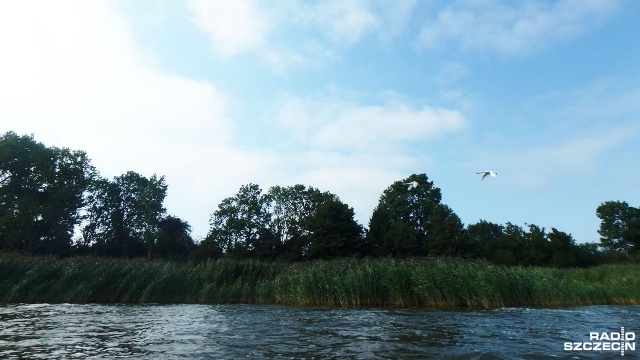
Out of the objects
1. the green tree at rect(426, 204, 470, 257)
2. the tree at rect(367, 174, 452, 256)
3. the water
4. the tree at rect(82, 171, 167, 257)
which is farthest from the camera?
the tree at rect(82, 171, 167, 257)

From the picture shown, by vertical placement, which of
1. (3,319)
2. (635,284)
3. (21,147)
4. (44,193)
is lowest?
(3,319)

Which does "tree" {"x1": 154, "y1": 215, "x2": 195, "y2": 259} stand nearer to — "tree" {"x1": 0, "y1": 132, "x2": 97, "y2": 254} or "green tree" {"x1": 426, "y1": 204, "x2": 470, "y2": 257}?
"tree" {"x1": 0, "y1": 132, "x2": 97, "y2": 254}

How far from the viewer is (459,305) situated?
18875 mm

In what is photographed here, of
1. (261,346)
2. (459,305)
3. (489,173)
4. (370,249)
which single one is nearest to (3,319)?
(261,346)

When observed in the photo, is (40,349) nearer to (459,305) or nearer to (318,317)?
(318,317)

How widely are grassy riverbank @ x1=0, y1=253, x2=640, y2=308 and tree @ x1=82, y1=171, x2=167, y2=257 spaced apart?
146 feet

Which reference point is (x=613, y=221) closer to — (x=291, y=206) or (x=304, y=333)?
(x=291, y=206)

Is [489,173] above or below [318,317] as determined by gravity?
above

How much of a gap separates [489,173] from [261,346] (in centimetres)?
1629

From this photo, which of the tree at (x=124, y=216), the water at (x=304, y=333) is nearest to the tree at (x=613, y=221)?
the water at (x=304, y=333)

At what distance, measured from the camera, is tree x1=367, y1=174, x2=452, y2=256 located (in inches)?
2164

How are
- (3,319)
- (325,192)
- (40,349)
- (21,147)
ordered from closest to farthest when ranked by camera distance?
(40,349) → (3,319) → (21,147) → (325,192)

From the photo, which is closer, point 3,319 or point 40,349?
point 40,349

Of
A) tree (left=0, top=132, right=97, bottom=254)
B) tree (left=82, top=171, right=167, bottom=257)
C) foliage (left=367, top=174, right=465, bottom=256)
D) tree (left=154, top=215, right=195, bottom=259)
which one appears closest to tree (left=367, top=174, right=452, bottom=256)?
foliage (left=367, top=174, right=465, bottom=256)
